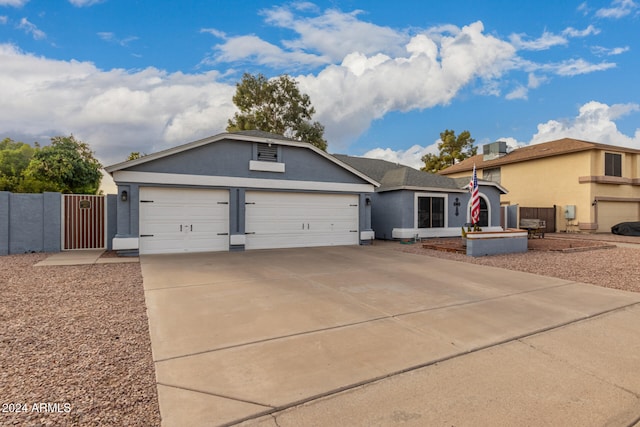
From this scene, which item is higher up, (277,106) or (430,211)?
(277,106)

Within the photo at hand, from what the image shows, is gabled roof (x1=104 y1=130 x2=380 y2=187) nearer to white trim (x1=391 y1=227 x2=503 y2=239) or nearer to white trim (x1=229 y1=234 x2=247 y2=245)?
white trim (x1=391 y1=227 x2=503 y2=239)

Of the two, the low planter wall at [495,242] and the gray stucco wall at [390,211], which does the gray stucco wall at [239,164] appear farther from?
the low planter wall at [495,242]

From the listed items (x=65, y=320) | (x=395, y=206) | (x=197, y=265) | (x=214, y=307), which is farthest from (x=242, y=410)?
(x=395, y=206)

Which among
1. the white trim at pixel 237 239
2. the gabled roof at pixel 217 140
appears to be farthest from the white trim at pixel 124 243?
the white trim at pixel 237 239

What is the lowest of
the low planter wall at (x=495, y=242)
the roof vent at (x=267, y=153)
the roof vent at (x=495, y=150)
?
the low planter wall at (x=495, y=242)

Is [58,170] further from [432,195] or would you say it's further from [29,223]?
[432,195]

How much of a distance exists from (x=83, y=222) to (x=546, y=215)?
85.7 feet

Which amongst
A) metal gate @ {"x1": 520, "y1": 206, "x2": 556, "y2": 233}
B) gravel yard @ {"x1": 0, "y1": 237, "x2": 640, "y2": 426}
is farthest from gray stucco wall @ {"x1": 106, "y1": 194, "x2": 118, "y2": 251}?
metal gate @ {"x1": 520, "y1": 206, "x2": 556, "y2": 233}

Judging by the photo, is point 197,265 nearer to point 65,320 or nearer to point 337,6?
point 65,320

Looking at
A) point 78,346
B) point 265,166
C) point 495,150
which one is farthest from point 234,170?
point 495,150

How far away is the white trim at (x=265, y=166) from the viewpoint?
11844 millimetres

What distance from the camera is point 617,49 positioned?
15.1m

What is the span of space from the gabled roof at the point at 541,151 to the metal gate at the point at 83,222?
22.8 meters

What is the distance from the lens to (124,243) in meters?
9.93
